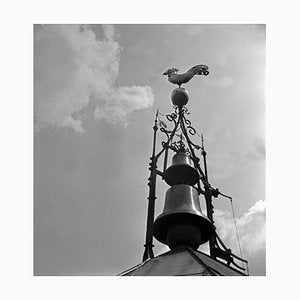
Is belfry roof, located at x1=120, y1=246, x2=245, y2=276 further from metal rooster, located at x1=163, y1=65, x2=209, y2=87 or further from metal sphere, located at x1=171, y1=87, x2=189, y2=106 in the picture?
metal rooster, located at x1=163, y1=65, x2=209, y2=87

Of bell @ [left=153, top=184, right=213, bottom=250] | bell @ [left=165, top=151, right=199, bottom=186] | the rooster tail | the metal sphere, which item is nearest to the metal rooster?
the rooster tail

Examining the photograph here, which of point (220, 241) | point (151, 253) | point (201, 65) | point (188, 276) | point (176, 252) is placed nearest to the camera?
point (188, 276)

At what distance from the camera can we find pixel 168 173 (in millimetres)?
10000

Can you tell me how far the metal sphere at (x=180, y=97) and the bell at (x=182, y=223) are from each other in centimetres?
319

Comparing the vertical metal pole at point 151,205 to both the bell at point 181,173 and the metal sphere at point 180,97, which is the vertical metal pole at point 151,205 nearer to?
the bell at point 181,173

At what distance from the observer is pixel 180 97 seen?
11664 millimetres

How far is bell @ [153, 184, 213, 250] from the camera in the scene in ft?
28.1

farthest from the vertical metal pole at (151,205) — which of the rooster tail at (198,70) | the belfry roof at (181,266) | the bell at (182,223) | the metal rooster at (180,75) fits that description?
the rooster tail at (198,70)

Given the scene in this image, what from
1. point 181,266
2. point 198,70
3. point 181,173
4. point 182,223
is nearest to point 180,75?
point 198,70

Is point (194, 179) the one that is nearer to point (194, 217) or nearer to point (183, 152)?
point (183, 152)

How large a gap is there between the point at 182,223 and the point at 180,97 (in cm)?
394

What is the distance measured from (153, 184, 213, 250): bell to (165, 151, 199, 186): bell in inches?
31.4

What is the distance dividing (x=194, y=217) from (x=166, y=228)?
557mm

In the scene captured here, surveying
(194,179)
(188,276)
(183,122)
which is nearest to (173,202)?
(194,179)
